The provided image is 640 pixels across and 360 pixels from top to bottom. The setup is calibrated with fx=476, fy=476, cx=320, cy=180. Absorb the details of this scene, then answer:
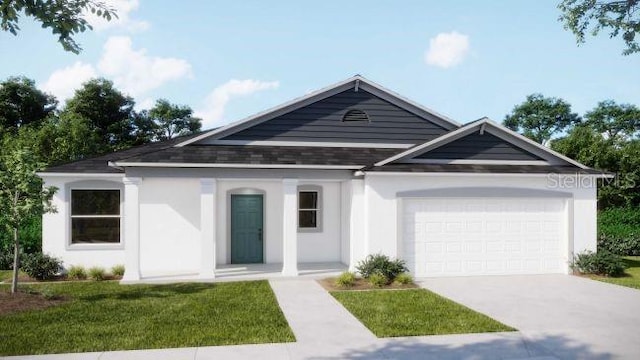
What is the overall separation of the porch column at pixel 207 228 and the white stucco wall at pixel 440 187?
4.22 metres

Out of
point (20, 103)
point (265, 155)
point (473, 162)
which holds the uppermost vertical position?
point (20, 103)

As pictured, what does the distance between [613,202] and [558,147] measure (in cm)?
406

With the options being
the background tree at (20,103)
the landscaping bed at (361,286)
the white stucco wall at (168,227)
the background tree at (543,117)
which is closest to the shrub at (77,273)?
the white stucco wall at (168,227)

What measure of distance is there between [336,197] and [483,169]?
4.78 metres

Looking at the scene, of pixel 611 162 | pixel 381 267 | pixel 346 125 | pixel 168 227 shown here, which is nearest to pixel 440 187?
pixel 381 267

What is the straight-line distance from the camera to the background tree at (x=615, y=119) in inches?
2000

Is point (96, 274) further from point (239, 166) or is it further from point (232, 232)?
point (239, 166)

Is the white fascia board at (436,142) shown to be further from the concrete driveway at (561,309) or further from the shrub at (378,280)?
the concrete driveway at (561,309)

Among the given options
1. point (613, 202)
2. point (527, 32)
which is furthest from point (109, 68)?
point (613, 202)

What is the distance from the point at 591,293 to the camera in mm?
11000

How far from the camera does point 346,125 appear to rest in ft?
51.1

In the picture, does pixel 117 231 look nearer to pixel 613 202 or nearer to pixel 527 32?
pixel 527 32

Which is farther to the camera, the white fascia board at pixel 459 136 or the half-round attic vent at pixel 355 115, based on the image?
the half-round attic vent at pixel 355 115

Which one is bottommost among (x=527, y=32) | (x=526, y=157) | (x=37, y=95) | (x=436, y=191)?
(x=436, y=191)
